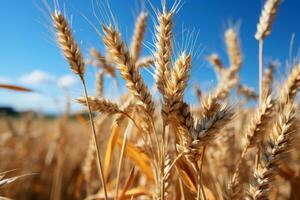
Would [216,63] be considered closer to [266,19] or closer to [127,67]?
[266,19]

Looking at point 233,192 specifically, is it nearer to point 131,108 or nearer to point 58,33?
point 131,108

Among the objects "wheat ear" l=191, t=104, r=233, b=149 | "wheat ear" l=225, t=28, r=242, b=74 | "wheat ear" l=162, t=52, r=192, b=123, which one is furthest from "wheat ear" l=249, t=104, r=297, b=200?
"wheat ear" l=225, t=28, r=242, b=74

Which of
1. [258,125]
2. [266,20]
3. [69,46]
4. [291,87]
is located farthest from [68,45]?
[266,20]

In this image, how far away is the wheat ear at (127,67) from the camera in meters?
1.21

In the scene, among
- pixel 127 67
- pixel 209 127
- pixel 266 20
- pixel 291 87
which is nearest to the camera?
pixel 209 127

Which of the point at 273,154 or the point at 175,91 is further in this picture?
the point at 273,154

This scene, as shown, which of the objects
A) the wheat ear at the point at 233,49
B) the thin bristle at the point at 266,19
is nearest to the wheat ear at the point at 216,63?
the wheat ear at the point at 233,49

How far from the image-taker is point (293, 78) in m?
1.69

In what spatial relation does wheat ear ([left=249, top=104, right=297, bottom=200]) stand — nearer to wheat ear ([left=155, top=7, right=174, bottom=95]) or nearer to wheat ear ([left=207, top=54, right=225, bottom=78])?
wheat ear ([left=155, top=7, right=174, bottom=95])

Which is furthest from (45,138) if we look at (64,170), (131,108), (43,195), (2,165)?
(131,108)

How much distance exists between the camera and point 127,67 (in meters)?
1.26

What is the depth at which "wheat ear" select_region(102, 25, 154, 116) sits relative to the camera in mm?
1205

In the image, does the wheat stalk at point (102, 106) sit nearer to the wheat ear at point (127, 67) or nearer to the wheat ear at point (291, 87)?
the wheat ear at point (127, 67)

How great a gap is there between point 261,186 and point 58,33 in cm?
96
